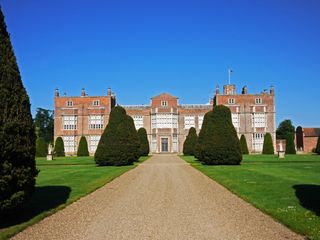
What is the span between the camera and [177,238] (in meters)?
5.80

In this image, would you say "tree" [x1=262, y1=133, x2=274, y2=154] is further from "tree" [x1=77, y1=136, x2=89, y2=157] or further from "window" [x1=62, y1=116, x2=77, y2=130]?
"window" [x1=62, y1=116, x2=77, y2=130]

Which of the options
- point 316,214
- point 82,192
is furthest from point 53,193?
point 316,214

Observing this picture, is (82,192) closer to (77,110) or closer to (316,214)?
(316,214)

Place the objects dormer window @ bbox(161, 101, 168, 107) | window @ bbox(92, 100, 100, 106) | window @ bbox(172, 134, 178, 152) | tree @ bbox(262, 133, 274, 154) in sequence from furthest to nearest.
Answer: dormer window @ bbox(161, 101, 168, 107)
window @ bbox(172, 134, 178, 152)
window @ bbox(92, 100, 100, 106)
tree @ bbox(262, 133, 274, 154)

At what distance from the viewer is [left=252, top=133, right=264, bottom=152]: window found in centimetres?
5409

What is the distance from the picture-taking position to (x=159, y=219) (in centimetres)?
725

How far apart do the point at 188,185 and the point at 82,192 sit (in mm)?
Result: 3721

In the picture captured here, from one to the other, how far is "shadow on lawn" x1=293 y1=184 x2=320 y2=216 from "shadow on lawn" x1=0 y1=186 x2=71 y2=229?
5.63 meters

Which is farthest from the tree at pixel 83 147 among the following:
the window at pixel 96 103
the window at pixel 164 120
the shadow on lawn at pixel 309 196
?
the shadow on lawn at pixel 309 196

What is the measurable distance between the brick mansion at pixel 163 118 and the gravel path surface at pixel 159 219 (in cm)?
4493

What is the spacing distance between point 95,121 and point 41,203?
4650 cm

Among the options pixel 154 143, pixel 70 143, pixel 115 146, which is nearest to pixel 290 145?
pixel 154 143

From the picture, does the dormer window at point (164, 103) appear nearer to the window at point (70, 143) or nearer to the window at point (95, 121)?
the window at point (95, 121)

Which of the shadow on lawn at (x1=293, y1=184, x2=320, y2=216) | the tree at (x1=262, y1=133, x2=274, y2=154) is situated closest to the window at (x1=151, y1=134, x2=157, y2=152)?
the tree at (x1=262, y1=133, x2=274, y2=154)
